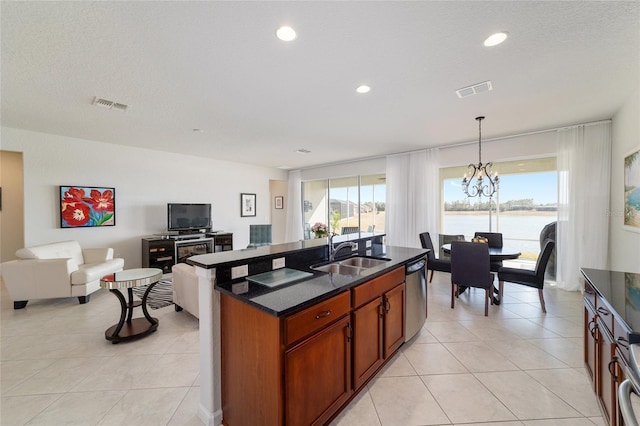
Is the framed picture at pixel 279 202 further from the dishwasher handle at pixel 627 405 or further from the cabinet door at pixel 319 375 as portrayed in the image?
the dishwasher handle at pixel 627 405

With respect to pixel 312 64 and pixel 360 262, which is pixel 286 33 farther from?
pixel 360 262

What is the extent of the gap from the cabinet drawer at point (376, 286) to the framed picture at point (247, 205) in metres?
5.73

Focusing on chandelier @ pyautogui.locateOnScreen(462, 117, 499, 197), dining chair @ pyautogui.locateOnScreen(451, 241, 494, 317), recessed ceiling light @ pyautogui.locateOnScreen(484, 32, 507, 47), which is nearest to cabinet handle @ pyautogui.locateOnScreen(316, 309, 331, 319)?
recessed ceiling light @ pyautogui.locateOnScreen(484, 32, 507, 47)

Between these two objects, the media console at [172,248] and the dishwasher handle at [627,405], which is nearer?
the dishwasher handle at [627,405]

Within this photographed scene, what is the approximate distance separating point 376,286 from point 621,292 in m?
1.46

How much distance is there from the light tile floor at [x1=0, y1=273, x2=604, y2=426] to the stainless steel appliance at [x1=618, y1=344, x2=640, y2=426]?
0.93m

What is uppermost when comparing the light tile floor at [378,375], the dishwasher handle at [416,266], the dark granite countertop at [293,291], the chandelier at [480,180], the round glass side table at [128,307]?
the chandelier at [480,180]

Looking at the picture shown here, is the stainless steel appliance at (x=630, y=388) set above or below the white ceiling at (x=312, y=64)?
below

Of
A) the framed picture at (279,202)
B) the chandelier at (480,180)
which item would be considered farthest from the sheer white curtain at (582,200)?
the framed picture at (279,202)

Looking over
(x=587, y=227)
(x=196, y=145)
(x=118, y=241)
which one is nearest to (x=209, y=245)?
(x=118, y=241)

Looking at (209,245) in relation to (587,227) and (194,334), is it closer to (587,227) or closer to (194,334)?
(194,334)

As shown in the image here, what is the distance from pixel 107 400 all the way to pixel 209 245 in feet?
14.0

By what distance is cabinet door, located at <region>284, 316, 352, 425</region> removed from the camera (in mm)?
1312

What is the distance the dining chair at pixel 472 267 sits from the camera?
10.6ft
